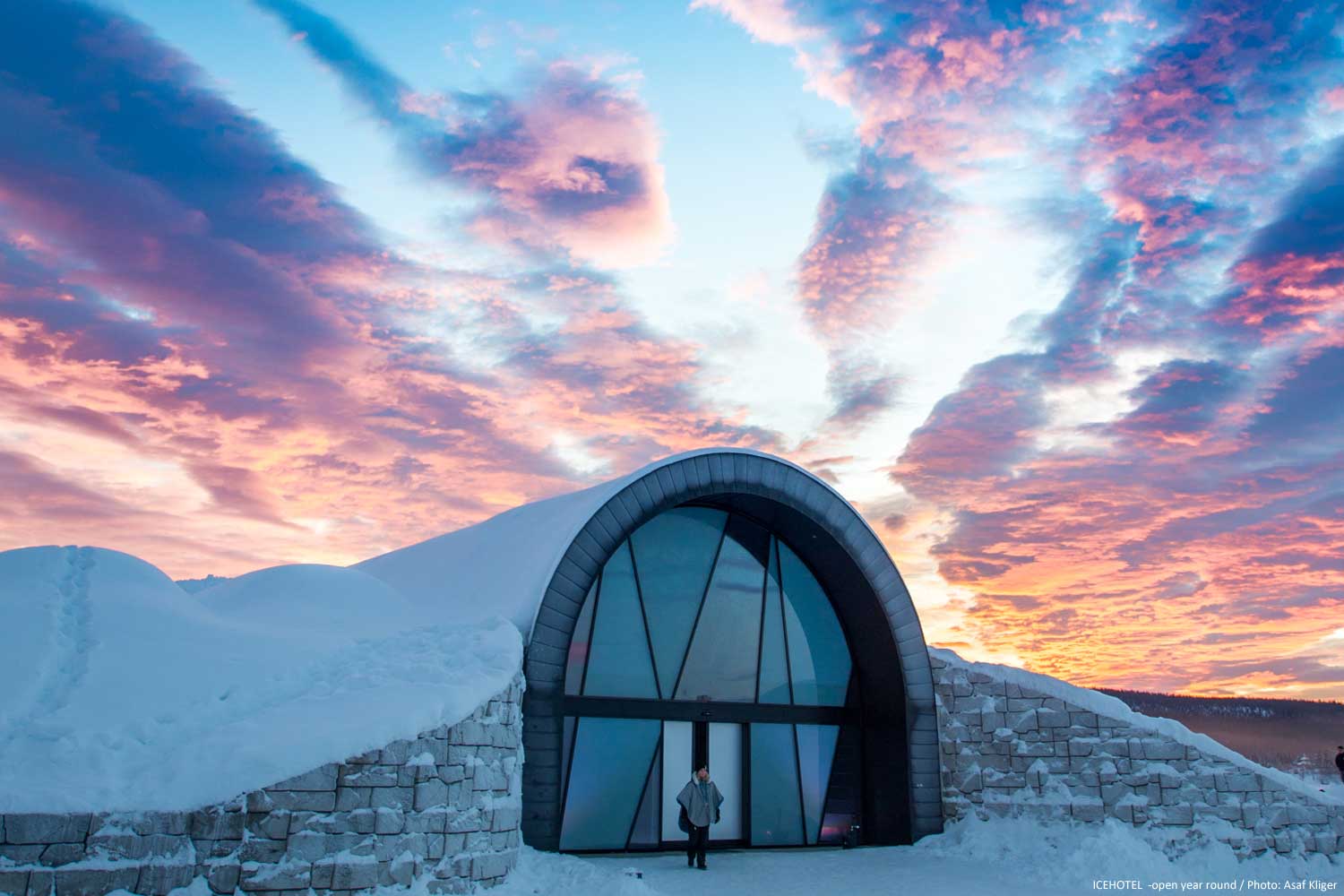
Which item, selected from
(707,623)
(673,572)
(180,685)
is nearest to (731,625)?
(707,623)

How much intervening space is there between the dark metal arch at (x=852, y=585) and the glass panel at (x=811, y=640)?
22 cm

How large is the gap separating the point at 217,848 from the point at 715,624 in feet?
29.9

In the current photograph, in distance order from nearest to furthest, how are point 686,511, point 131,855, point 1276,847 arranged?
1. point 131,855
2. point 1276,847
3. point 686,511

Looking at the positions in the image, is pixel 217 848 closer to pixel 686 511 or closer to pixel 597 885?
pixel 597 885

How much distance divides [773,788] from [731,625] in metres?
2.78

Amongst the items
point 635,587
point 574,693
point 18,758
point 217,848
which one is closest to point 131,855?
point 217,848

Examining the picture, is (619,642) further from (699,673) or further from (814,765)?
(814,765)

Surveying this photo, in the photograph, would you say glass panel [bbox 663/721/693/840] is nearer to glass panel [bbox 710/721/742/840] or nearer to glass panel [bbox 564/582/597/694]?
glass panel [bbox 710/721/742/840]

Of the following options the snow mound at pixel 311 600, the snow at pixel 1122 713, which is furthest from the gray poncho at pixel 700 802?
the snow at pixel 1122 713

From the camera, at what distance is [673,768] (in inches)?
602

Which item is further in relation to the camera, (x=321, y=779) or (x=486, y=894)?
(x=486, y=894)

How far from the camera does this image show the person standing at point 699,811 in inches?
518

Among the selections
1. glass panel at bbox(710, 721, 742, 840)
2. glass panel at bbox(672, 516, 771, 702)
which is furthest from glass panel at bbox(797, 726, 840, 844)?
glass panel at bbox(672, 516, 771, 702)

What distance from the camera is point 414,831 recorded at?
32.3 feet
